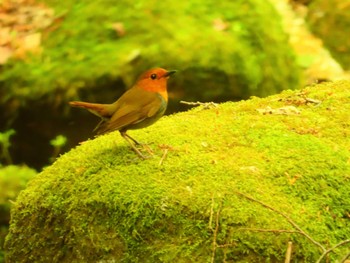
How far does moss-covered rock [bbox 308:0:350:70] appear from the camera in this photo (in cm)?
852

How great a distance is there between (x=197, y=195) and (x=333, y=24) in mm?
6391

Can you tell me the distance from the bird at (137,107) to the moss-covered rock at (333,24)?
5.46 metres

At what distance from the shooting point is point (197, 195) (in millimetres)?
2922

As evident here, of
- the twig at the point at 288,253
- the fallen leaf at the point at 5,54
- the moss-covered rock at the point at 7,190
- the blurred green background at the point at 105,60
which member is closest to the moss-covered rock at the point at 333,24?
the blurred green background at the point at 105,60

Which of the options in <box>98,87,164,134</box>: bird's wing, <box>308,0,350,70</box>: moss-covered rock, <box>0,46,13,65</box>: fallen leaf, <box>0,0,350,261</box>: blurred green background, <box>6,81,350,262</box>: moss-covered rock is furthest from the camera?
<box>308,0,350,70</box>: moss-covered rock

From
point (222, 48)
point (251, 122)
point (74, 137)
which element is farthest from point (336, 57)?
point (251, 122)

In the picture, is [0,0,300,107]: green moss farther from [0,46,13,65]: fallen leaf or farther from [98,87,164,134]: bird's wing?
[98,87,164,134]: bird's wing

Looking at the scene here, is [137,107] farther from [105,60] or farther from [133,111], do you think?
[105,60]

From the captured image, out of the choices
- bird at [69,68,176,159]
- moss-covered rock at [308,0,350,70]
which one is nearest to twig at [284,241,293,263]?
bird at [69,68,176,159]

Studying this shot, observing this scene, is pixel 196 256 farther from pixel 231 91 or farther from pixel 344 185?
pixel 231 91

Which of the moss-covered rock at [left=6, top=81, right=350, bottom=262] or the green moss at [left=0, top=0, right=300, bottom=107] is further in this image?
the green moss at [left=0, top=0, right=300, bottom=107]

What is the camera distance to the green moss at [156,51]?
570cm

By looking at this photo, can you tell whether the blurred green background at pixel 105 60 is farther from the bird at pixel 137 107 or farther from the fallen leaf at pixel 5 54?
the bird at pixel 137 107

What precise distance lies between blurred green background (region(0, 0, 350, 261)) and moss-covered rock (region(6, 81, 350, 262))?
1.94m
